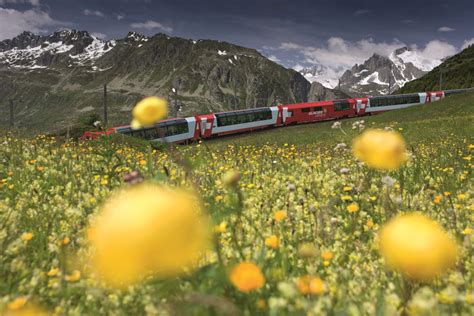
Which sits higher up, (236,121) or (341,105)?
(341,105)

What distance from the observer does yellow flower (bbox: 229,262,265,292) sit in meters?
1.64

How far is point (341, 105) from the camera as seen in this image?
176 feet

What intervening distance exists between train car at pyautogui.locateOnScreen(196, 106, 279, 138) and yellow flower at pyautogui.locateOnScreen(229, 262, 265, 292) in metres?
41.1

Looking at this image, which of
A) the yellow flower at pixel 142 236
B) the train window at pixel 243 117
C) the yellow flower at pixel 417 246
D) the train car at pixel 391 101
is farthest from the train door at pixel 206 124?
the yellow flower at pixel 142 236

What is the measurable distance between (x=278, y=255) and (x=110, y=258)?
1.95 metres

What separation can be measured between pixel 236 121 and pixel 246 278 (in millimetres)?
45006

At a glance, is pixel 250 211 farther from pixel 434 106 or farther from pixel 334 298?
pixel 434 106

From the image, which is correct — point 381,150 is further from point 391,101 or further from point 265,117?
point 391,101

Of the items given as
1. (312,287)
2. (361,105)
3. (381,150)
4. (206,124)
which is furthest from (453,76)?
(312,287)

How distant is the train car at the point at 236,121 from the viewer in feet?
143

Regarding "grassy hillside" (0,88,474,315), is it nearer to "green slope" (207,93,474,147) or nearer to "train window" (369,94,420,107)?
"green slope" (207,93,474,147)

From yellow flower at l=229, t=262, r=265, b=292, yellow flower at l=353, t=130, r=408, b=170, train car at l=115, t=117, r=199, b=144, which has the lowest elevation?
train car at l=115, t=117, r=199, b=144

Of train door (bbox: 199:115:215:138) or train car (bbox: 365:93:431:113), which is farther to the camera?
train car (bbox: 365:93:431:113)

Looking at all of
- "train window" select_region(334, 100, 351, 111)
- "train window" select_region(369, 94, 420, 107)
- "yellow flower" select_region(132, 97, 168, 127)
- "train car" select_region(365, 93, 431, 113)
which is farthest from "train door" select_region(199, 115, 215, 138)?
"yellow flower" select_region(132, 97, 168, 127)
